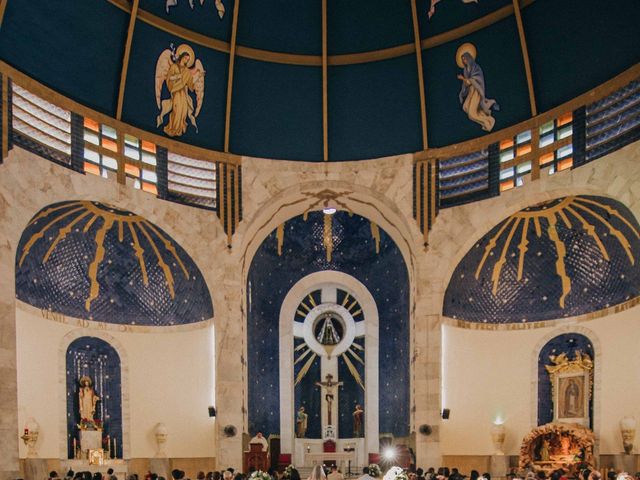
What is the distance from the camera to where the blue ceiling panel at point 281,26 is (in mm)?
17969

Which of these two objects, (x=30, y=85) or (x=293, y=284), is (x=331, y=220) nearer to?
(x=293, y=284)

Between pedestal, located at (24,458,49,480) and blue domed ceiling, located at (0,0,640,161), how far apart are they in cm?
839

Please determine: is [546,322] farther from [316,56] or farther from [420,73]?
[316,56]

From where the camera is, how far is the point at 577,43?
15.0 meters

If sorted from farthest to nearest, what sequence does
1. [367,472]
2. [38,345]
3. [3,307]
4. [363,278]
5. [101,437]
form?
1. [363,278]
2. [101,437]
3. [38,345]
4. [3,307]
5. [367,472]

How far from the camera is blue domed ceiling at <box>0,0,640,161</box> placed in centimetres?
1466

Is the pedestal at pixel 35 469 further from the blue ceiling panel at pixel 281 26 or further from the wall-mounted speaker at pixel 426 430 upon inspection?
the blue ceiling panel at pixel 281 26

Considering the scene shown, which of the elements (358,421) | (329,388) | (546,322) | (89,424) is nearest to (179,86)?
(89,424)

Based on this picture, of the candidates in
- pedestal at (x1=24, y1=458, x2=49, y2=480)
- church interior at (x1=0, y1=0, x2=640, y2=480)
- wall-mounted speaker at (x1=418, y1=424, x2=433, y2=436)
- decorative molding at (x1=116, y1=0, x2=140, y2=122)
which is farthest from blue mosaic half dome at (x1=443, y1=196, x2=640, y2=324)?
pedestal at (x1=24, y1=458, x2=49, y2=480)

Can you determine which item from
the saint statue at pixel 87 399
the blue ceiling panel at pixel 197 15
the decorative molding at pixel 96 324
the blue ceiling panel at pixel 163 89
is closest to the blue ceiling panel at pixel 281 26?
the blue ceiling panel at pixel 197 15

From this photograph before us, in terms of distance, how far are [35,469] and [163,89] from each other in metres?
9.72

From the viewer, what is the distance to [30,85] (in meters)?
13.7

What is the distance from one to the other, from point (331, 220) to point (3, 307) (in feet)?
38.3

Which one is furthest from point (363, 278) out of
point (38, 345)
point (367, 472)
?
point (367, 472)
